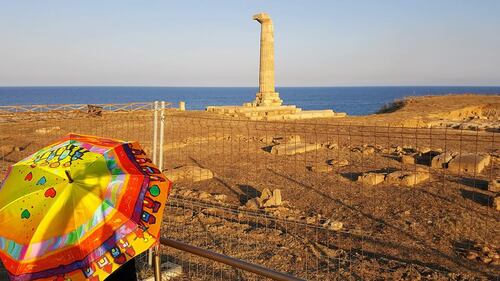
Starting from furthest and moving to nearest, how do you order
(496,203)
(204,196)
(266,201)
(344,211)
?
(204,196) → (266,201) → (344,211) → (496,203)

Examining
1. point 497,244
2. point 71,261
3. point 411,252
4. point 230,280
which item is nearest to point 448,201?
point 497,244

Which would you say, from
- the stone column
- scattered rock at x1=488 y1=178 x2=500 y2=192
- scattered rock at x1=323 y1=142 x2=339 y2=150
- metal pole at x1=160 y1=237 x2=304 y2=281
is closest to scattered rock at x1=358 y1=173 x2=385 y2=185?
scattered rock at x1=488 y1=178 x2=500 y2=192

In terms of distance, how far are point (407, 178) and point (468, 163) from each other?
2.41 metres

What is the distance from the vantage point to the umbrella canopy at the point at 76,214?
11.5 ft

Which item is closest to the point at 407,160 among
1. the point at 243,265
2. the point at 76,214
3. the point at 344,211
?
the point at 344,211

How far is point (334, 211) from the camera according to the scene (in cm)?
927

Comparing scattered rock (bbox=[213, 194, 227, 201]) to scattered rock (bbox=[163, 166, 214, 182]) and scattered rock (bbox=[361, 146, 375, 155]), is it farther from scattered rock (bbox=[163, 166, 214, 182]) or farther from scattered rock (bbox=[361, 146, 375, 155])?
scattered rock (bbox=[361, 146, 375, 155])

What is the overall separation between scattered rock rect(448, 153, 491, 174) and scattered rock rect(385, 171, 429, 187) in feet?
4.54

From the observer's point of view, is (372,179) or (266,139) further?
(266,139)

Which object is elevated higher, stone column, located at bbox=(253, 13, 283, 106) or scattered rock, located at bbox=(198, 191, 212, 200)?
stone column, located at bbox=(253, 13, 283, 106)

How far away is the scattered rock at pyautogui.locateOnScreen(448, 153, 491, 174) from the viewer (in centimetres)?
1212

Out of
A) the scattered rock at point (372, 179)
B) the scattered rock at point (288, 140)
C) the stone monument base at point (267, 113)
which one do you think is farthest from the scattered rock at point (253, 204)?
the stone monument base at point (267, 113)

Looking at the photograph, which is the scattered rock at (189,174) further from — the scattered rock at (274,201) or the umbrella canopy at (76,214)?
the umbrella canopy at (76,214)

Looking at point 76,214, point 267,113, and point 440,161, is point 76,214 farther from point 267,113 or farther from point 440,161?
point 267,113
